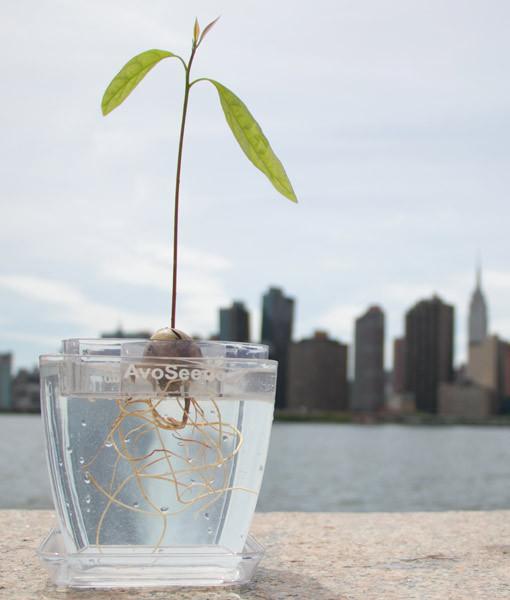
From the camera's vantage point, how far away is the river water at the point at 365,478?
4031 centimetres

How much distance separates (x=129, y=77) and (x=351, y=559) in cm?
150

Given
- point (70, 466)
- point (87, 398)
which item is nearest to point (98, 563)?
point (70, 466)

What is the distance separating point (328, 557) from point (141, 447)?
2.65 feet

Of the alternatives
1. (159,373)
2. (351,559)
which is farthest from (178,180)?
(351,559)

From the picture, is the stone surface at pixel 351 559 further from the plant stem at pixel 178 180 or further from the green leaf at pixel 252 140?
the green leaf at pixel 252 140

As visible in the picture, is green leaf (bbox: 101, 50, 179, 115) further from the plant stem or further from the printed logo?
the printed logo

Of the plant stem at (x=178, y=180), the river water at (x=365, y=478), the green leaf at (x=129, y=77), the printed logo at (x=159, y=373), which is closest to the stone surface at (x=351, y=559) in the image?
the printed logo at (x=159, y=373)

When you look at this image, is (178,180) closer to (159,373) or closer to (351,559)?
(159,373)

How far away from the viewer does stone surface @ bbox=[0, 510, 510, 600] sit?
223cm

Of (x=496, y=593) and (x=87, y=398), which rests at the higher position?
(x=87, y=398)

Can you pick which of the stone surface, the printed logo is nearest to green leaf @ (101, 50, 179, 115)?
the printed logo

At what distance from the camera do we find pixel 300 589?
229 cm

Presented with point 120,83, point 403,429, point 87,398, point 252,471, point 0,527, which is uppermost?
point 120,83

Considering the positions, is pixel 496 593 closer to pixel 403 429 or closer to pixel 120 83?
pixel 120 83
